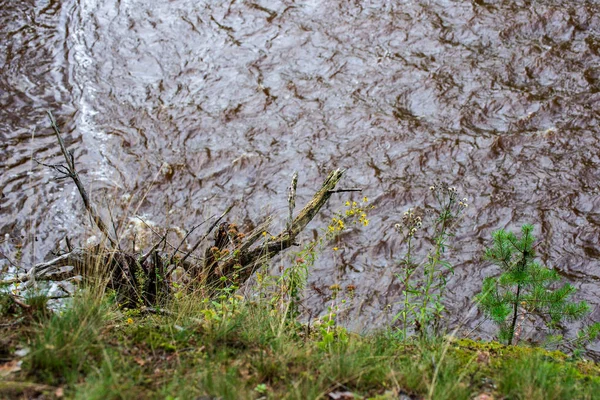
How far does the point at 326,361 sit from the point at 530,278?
1745 millimetres

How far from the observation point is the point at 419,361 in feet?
10.1

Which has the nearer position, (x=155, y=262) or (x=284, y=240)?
(x=155, y=262)

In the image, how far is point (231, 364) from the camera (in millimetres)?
2936

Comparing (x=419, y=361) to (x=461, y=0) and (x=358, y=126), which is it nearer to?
(x=358, y=126)

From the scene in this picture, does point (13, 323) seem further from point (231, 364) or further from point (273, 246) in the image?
point (273, 246)

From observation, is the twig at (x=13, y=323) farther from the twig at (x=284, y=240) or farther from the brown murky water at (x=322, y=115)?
the brown murky water at (x=322, y=115)

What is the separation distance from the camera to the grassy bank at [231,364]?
8.79 feet

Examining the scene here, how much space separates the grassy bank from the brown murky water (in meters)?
2.06

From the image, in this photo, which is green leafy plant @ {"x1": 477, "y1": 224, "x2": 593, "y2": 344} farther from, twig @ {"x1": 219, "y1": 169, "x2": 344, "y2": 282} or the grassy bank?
twig @ {"x1": 219, "y1": 169, "x2": 344, "y2": 282}

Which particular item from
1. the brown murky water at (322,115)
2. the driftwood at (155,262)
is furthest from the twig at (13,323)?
the brown murky water at (322,115)

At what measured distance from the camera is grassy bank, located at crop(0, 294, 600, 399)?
8.79 ft

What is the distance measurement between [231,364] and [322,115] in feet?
15.7

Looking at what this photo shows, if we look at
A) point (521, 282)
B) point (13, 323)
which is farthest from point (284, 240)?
point (13, 323)

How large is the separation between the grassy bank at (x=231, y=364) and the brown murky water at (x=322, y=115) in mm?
2056
